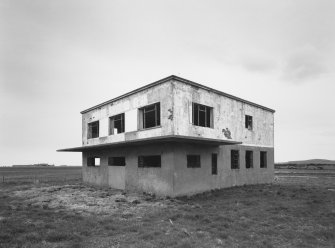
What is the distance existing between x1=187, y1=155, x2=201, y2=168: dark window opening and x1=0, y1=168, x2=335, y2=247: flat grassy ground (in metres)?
2.77

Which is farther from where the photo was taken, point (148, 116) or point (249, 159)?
point (249, 159)

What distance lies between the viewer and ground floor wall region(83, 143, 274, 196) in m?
16.1

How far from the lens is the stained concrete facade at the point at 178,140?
16.2 metres

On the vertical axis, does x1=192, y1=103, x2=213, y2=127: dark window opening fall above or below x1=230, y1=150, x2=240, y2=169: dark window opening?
above

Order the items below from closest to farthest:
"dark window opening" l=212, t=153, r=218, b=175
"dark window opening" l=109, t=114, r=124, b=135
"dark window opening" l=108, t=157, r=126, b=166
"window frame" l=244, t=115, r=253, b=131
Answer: "dark window opening" l=212, t=153, r=218, b=175 < "dark window opening" l=109, t=114, r=124, b=135 < "dark window opening" l=108, t=157, r=126, b=166 < "window frame" l=244, t=115, r=253, b=131

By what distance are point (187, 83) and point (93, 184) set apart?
13.3 m

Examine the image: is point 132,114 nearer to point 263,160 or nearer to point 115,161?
point 115,161

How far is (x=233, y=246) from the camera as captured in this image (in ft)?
25.0

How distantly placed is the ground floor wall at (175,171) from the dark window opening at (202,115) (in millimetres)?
1622

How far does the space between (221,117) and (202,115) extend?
6.93 ft

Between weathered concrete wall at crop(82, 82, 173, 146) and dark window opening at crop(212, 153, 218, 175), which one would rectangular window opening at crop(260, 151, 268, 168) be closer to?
dark window opening at crop(212, 153, 218, 175)

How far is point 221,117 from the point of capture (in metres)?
20.1

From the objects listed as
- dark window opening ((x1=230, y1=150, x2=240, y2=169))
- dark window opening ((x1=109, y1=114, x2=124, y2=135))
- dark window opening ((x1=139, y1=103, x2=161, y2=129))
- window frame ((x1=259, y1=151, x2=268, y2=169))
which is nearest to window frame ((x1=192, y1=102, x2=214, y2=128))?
dark window opening ((x1=139, y1=103, x2=161, y2=129))

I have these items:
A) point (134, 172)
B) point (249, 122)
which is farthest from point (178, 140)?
point (249, 122)
